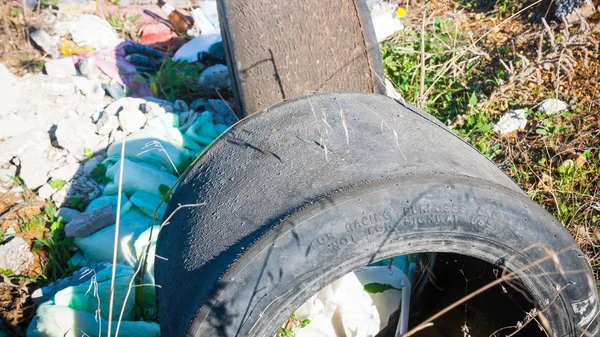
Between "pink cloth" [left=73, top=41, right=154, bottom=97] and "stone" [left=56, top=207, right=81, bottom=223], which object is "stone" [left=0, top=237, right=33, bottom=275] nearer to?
"stone" [left=56, top=207, right=81, bottom=223]

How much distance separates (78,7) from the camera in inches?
191

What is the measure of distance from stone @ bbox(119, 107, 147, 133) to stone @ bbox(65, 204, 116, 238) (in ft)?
2.17

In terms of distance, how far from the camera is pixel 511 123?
131 inches

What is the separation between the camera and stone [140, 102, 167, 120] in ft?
11.8

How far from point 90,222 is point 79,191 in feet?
1.45

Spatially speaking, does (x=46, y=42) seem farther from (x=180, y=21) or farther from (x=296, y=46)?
(x=296, y=46)

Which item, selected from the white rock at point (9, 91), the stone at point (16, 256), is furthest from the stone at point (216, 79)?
the stone at point (16, 256)

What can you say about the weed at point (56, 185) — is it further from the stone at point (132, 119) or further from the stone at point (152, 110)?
the stone at point (152, 110)

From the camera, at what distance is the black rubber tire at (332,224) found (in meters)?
1.63

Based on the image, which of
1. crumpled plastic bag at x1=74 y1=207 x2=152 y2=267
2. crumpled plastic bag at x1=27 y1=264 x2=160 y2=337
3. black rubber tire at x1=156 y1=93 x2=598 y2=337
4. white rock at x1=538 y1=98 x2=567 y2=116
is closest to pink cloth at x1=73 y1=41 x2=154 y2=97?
crumpled plastic bag at x1=74 y1=207 x2=152 y2=267

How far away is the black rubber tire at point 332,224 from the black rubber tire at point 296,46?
0.73 metres

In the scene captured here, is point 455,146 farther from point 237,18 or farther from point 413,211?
A: point 237,18

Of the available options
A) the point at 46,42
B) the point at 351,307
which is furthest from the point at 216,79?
the point at 351,307

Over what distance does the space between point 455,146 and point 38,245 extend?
2.27 meters
